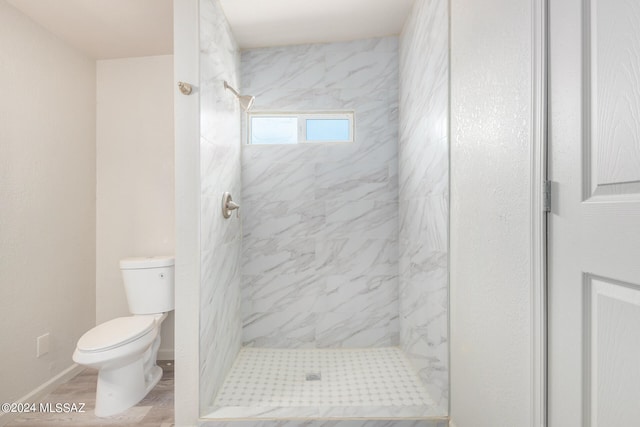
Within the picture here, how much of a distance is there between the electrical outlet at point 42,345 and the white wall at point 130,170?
0.42 meters

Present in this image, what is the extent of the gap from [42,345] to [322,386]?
175cm

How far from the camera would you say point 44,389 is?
189 centimetres

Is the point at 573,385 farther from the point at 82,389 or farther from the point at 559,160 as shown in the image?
the point at 82,389

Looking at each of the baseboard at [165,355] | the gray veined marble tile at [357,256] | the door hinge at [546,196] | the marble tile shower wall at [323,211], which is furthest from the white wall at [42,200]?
the door hinge at [546,196]

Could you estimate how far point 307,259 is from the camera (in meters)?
2.40

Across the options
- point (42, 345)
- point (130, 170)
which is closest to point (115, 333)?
point (42, 345)

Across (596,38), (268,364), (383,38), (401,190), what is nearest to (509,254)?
(596,38)

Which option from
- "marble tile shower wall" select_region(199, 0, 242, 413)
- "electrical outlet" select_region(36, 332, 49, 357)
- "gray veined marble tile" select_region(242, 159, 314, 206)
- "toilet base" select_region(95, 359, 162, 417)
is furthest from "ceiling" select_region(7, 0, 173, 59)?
"toilet base" select_region(95, 359, 162, 417)

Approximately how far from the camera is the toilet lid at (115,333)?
163 cm

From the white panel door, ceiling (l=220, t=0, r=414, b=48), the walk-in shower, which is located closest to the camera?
the white panel door

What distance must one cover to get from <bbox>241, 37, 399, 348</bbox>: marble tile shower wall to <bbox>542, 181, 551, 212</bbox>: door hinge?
5.02 feet

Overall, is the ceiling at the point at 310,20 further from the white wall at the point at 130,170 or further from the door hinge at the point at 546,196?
the door hinge at the point at 546,196

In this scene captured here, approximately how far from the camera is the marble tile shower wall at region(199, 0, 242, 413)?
159cm

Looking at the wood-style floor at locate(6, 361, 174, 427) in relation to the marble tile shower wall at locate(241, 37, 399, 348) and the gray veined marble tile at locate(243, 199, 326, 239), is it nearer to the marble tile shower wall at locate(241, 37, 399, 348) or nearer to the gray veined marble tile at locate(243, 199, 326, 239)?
the marble tile shower wall at locate(241, 37, 399, 348)
